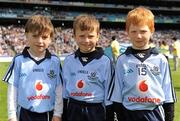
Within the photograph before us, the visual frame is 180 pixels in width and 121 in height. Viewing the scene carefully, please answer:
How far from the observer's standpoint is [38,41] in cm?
435

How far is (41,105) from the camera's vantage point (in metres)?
4.41

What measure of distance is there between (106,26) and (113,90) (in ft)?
192

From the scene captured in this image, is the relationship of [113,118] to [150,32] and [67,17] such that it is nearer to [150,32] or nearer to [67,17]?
[150,32]

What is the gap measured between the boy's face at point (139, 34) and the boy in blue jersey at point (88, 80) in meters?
0.40

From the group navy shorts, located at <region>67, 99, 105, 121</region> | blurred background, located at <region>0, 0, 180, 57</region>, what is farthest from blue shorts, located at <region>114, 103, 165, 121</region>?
blurred background, located at <region>0, 0, 180, 57</region>

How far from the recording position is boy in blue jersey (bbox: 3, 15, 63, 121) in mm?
4363

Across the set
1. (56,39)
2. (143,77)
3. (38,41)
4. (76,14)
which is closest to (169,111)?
(143,77)

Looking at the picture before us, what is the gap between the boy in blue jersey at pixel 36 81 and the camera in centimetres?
436

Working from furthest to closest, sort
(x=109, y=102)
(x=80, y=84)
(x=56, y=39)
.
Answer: (x=56, y=39) → (x=80, y=84) → (x=109, y=102)

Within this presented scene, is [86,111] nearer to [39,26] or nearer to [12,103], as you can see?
[12,103]

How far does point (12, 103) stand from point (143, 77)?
1.33m

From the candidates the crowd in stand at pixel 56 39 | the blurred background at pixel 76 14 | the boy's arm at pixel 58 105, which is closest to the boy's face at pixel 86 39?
the boy's arm at pixel 58 105

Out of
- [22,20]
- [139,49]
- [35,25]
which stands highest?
[22,20]

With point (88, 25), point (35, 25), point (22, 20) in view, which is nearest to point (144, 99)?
point (88, 25)
